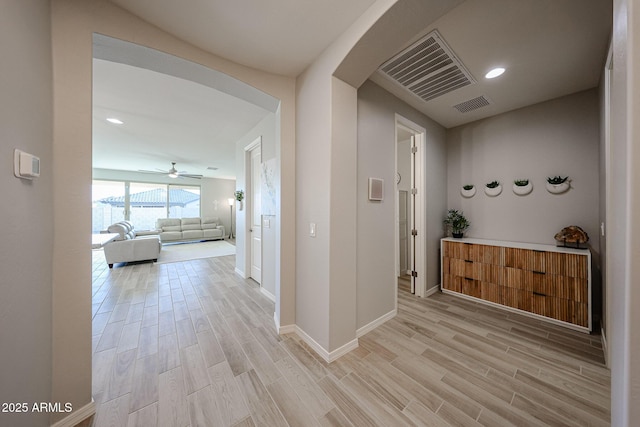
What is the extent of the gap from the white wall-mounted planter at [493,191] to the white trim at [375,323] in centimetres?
217

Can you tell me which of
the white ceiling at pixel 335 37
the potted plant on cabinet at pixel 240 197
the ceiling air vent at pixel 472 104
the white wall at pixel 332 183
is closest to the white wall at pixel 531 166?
the white ceiling at pixel 335 37

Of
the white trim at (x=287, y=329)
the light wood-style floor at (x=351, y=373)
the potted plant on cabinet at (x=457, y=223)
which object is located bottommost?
the light wood-style floor at (x=351, y=373)

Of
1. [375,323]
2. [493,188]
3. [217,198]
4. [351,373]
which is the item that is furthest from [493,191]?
[217,198]

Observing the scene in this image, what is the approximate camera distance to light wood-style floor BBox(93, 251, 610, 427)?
1238 millimetres

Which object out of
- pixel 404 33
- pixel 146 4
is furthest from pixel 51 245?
pixel 404 33

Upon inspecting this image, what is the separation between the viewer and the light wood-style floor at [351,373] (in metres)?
1.24

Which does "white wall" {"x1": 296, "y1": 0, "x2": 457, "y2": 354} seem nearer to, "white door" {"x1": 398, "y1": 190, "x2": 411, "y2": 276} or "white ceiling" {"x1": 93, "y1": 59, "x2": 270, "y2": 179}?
"white ceiling" {"x1": 93, "y1": 59, "x2": 270, "y2": 179}

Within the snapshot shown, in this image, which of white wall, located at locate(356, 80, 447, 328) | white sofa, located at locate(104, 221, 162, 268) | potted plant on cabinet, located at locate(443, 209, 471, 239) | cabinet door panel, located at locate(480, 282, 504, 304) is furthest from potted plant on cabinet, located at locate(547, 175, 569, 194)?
white sofa, located at locate(104, 221, 162, 268)

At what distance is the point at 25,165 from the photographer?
3.01ft

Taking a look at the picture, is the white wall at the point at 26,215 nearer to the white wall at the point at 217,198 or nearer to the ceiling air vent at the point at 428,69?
the ceiling air vent at the point at 428,69

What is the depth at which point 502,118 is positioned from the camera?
2871mm

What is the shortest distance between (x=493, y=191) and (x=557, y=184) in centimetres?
60

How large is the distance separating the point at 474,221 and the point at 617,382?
9.13 ft

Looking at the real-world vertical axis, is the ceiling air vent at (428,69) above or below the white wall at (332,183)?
above
